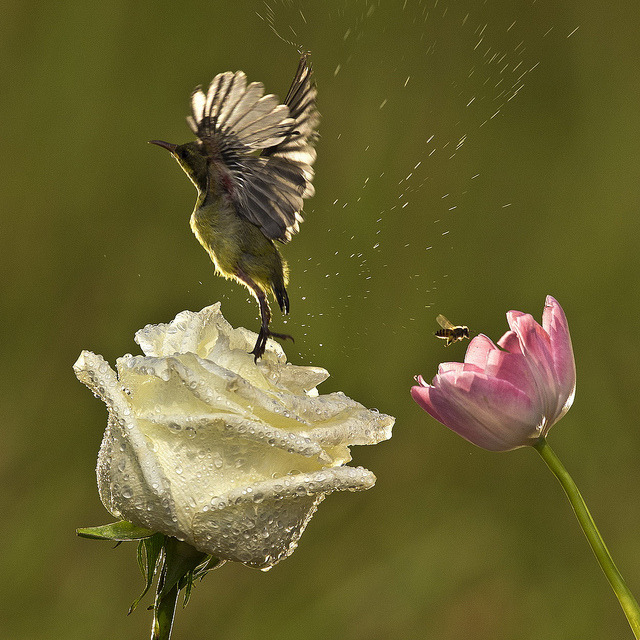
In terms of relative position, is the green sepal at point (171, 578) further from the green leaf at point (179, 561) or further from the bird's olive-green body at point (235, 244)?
the bird's olive-green body at point (235, 244)

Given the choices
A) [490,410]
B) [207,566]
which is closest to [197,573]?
[207,566]

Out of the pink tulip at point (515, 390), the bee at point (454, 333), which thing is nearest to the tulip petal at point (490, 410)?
the pink tulip at point (515, 390)

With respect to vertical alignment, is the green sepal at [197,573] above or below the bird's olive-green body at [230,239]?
below

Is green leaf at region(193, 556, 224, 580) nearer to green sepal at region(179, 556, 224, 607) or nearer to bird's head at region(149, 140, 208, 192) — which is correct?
green sepal at region(179, 556, 224, 607)

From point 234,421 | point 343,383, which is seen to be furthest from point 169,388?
point 343,383

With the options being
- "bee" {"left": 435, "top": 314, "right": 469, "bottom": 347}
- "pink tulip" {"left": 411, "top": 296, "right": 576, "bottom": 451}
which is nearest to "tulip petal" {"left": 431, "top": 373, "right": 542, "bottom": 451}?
"pink tulip" {"left": 411, "top": 296, "right": 576, "bottom": 451}
